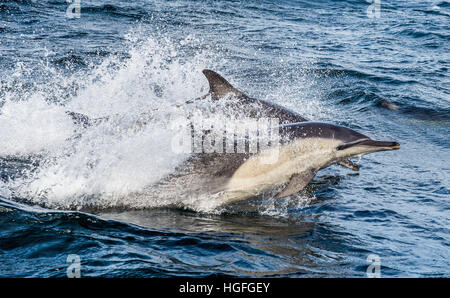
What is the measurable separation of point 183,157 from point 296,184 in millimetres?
1508

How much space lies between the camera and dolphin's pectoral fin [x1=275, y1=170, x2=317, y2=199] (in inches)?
293

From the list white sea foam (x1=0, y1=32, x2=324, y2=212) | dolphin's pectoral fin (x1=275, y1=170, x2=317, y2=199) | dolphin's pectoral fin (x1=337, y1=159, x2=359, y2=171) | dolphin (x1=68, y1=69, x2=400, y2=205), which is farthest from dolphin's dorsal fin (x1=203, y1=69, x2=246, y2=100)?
dolphin's pectoral fin (x1=275, y1=170, x2=317, y2=199)

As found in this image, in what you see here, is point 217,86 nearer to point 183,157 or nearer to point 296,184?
point 183,157

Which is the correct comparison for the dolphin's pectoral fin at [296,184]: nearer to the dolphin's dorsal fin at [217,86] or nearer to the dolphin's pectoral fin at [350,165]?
the dolphin's pectoral fin at [350,165]

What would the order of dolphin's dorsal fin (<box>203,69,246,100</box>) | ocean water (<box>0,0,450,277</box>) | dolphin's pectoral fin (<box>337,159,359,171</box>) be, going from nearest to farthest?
ocean water (<box>0,0,450,277</box>) → dolphin's dorsal fin (<box>203,69,246,100</box>) → dolphin's pectoral fin (<box>337,159,359,171</box>)

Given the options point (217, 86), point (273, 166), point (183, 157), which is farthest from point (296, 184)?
point (217, 86)

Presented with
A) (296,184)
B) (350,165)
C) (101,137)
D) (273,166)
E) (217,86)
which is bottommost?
(350,165)

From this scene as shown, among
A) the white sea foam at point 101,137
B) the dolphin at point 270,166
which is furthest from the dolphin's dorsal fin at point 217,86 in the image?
A: the dolphin at point 270,166

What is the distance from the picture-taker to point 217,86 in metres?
9.40

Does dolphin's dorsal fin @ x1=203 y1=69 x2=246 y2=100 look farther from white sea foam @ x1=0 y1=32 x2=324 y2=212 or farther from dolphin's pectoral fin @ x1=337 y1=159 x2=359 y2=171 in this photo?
dolphin's pectoral fin @ x1=337 y1=159 x2=359 y2=171

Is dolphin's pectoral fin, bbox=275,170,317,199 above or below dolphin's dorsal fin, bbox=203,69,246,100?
below

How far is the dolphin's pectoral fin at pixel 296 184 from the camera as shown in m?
7.43

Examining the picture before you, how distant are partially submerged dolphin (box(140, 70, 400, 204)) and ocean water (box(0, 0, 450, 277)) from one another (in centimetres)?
18
